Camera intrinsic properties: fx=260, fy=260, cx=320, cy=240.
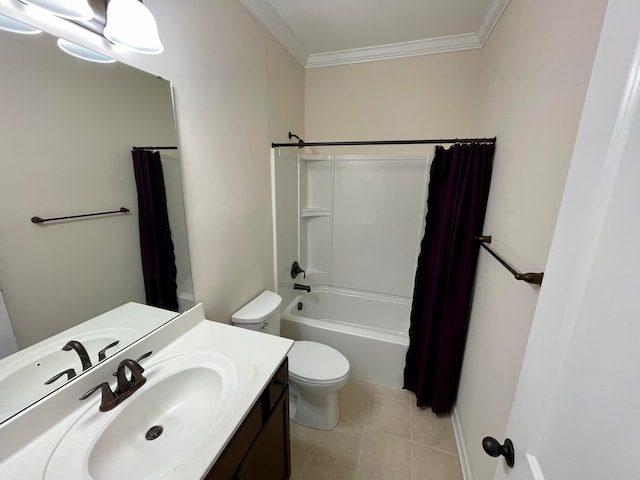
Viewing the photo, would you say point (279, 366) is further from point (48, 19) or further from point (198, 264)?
point (48, 19)

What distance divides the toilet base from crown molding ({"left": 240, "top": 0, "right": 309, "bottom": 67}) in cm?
234

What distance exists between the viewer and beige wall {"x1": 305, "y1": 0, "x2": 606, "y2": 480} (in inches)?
32.2

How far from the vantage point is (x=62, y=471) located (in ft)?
2.09

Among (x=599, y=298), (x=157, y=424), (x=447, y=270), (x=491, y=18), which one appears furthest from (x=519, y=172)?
(x=157, y=424)

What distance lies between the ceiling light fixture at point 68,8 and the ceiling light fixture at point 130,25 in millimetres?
54

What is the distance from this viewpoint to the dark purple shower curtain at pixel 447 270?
1529mm

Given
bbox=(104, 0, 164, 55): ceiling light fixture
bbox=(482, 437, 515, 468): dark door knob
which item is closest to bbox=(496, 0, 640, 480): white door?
bbox=(482, 437, 515, 468): dark door knob

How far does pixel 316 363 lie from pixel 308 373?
0.33 feet

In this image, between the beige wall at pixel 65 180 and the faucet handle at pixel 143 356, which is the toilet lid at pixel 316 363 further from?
the beige wall at pixel 65 180

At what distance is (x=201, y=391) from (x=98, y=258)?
620 millimetres

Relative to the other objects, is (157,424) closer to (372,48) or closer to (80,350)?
(80,350)

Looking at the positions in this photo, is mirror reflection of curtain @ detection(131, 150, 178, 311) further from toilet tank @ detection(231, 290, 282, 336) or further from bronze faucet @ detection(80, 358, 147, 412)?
toilet tank @ detection(231, 290, 282, 336)

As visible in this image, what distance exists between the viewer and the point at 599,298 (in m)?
0.39

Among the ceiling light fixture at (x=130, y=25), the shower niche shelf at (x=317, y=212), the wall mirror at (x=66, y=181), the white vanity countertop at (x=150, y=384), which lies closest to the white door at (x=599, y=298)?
the white vanity countertop at (x=150, y=384)
